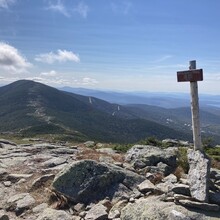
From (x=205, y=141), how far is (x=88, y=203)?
19.7 meters

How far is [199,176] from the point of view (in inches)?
562

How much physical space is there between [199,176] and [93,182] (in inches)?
220

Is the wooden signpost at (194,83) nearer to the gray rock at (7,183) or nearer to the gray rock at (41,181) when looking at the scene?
the gray rock at (41,181)

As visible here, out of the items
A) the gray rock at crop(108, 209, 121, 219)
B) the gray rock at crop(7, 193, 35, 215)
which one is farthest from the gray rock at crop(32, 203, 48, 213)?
the gray rock at crop(108, 209, 121, 219)

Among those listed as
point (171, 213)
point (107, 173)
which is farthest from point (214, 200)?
point (107, 173)

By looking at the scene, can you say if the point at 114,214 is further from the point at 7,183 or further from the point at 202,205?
the point at 7,183

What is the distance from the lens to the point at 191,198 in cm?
1333

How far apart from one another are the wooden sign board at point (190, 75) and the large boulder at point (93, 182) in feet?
19.6

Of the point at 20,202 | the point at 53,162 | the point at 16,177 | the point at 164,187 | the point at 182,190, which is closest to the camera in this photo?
the point at 182,190

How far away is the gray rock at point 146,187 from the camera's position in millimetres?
15800

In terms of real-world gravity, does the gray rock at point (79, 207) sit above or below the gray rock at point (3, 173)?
below

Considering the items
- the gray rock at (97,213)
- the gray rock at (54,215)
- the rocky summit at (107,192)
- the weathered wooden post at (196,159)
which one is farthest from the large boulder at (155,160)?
the gray rock at (54,215)

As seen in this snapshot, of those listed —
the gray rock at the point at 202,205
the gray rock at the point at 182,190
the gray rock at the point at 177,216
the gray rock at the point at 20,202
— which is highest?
the gray rock at the point at 182,190

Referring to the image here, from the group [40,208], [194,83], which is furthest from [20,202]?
[194,83]
